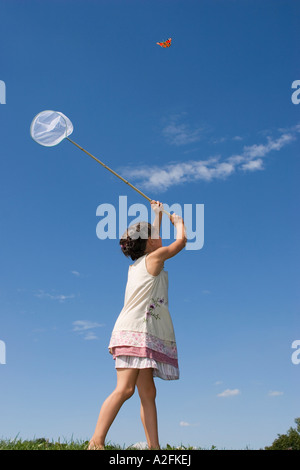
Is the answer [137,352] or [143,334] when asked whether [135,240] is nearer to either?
[143,334]

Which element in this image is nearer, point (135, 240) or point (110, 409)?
point (110, 409)

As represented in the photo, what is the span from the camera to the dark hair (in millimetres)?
6965

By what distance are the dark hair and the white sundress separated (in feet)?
0.61

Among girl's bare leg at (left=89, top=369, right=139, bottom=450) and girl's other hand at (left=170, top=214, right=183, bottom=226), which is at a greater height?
girl's other hand at (left=170, top=214, right=183, bottom=226)

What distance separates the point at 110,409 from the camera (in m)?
5.99

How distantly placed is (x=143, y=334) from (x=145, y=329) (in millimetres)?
76

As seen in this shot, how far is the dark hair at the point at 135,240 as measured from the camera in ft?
22.9

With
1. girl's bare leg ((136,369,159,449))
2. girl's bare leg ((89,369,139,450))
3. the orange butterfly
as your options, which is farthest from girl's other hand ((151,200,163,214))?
the orange butterfly

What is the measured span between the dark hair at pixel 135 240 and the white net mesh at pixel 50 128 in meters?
1.96

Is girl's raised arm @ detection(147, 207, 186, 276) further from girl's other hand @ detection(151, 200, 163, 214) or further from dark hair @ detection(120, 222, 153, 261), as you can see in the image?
girl's other hand @ detection(151, 200, 163, 214)

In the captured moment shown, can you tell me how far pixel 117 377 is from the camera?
20.4ft

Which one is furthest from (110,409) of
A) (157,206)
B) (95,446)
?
(157,206)

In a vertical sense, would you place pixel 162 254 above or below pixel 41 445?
above
